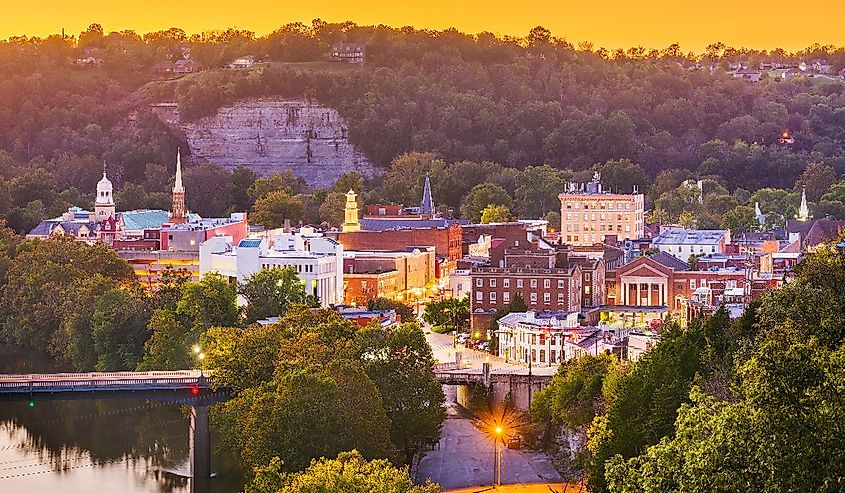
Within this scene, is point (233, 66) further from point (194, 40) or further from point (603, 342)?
point (603, 342)

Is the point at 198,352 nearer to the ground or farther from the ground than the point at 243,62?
nearer to the ground

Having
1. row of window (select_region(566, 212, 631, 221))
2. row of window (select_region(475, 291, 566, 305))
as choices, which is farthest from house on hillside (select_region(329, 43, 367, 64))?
row of window (select_region(475, 291, 566, 305))

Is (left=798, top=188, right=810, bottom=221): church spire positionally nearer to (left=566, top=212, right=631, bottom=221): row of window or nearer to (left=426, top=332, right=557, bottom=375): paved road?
(left=566, top=212, right=631, bottom=221): row of window

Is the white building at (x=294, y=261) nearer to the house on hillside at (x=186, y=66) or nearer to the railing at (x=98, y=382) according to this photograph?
the railing at (x=98, y=382)

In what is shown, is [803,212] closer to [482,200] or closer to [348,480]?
[482,200]

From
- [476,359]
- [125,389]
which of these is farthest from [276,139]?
[125,389]

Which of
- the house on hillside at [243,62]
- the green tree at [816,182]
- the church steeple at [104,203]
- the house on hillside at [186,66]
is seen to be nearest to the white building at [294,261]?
the church steeple at [104,203]
